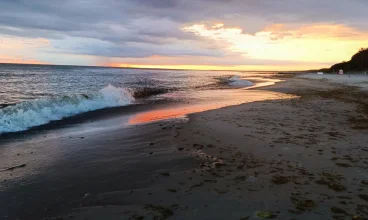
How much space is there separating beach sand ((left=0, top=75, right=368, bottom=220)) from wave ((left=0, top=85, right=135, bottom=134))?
169cm

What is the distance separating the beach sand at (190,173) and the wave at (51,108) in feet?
5.55

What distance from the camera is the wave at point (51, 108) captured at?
1092 cm

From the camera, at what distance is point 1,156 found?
7297 mm

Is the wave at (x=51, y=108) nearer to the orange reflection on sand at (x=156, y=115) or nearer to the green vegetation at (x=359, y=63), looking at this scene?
the orange reflection on sand at (x=156, y=115)

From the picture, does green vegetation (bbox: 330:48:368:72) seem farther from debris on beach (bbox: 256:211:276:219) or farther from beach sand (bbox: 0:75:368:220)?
debris on beach (bbox: 256:211:276:219)

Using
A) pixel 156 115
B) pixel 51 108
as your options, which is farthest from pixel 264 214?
pixel 51 108

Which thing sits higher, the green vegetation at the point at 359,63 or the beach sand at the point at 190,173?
the green vegetation at the point at 359,63

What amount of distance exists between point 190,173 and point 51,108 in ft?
33.7

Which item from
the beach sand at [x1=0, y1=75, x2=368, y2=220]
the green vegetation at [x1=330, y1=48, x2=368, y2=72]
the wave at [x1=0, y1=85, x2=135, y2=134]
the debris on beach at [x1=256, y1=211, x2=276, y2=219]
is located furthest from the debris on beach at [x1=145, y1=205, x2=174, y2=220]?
the green vegetation at [x1=330, y1=48, x2=368, y2=72]

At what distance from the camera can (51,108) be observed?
44.9 feet

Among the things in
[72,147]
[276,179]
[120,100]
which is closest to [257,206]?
[276,179]

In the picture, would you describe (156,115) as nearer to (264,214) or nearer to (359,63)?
(264,214)

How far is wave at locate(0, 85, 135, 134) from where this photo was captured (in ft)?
35.8

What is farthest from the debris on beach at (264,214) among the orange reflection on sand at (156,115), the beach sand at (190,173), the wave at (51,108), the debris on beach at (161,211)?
the wave at (51,108)
